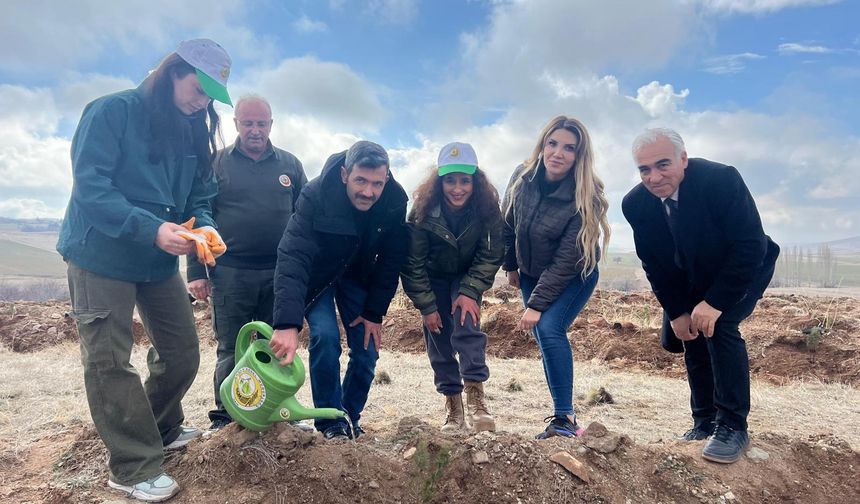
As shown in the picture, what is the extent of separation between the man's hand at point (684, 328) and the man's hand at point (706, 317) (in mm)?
231

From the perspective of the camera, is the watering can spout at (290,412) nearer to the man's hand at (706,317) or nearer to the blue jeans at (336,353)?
the blue jeans at (336,353)

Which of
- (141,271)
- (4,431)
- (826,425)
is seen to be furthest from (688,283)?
(4,431)

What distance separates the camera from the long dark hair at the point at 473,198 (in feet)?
12.1

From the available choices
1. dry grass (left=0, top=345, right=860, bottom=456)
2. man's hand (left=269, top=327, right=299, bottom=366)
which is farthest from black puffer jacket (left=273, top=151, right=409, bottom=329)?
dry grass (left=0, top=345, right=860, bottom=456)

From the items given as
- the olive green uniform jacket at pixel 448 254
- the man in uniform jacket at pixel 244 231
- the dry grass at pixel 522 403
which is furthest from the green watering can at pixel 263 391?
the dry grass at pixel 522 403

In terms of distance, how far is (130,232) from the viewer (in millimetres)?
2551

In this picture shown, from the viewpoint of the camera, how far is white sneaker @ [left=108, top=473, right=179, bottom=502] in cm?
267

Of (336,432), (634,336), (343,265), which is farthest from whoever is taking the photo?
(634,336)

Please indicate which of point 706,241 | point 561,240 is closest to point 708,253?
point 706,241

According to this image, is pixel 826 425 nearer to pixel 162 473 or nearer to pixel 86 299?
pixel 162 473

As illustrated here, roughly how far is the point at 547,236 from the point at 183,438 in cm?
261

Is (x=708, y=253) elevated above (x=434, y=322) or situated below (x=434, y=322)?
above

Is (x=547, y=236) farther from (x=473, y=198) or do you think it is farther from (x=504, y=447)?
(x=504, y=447)

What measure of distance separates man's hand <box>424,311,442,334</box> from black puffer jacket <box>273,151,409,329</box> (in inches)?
13.4
